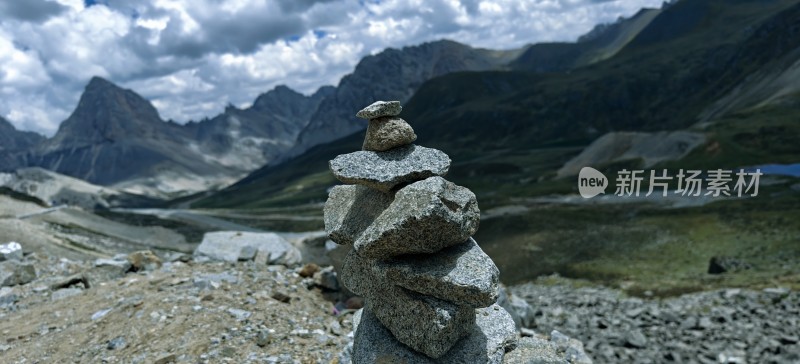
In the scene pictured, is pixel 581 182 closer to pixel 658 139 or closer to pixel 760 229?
pixel 658 139

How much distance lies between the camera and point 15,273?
27328 mm

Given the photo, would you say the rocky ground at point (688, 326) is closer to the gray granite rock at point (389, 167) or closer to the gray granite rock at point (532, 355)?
Answer: the gray granite rock at point (532, 355)

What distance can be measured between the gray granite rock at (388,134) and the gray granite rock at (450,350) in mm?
4994

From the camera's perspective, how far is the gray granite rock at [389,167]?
47.0 feet

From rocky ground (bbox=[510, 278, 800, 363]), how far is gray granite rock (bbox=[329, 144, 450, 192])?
56.3 feet

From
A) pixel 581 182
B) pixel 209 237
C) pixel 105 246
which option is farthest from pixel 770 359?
pixel 581 182

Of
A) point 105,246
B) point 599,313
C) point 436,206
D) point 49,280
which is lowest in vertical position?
point 105,246

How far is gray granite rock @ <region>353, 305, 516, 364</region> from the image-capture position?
563 inches

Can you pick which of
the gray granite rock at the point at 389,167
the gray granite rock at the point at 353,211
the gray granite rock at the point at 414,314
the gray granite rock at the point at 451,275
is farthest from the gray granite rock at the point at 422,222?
the gray granite rock at the point at 353,211

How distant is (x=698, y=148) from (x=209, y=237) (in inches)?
5706

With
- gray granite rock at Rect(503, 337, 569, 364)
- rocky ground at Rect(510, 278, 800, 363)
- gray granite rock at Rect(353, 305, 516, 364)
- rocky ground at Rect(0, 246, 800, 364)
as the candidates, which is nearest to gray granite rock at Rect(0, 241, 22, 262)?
rocky ground at Rect(0, 246, 800, 364)

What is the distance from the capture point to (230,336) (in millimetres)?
17594

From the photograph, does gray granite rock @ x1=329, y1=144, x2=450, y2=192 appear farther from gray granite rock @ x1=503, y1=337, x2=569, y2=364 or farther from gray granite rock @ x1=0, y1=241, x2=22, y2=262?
gray granite rock @ x1=0, y1=241, x2=22, y2=262

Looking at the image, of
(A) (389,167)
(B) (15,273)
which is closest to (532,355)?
(A) (389,167)
